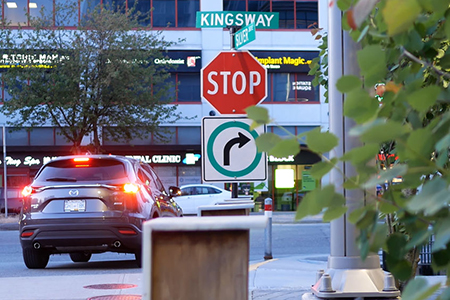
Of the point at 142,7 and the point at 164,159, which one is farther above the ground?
the point at 142,7

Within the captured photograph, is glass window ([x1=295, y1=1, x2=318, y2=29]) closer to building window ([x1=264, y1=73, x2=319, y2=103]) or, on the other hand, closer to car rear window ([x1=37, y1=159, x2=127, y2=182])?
building window ([x1=264, y1=73, x2=319, y2=103])

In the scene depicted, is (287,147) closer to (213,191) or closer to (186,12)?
(213,191)

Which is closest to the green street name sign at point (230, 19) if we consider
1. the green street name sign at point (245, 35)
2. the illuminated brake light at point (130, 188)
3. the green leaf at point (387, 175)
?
the green street name sign at point (245, 35)

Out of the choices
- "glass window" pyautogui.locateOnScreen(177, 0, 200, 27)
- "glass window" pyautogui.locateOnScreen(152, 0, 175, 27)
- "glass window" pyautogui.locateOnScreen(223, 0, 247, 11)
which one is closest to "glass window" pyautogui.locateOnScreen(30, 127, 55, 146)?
"glass window" pyautogui.locateOnScreen(152, 0, 175, 27)

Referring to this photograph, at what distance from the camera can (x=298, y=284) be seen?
28.6 ft

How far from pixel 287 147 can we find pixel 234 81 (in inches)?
240

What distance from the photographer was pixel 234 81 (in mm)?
Answer: 7645

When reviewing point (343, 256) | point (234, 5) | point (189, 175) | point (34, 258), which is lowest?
point (189, 175)

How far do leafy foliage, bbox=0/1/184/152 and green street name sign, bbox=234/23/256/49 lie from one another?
19.8m

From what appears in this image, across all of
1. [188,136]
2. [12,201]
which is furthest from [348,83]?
[188,136]

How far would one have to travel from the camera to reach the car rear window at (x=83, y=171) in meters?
10.6

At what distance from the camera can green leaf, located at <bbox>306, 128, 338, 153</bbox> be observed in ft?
4.98

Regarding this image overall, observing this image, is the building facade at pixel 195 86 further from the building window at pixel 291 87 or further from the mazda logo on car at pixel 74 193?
the mazda logo on car at pixel 74 193

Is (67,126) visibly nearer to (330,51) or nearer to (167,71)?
(167,71)
